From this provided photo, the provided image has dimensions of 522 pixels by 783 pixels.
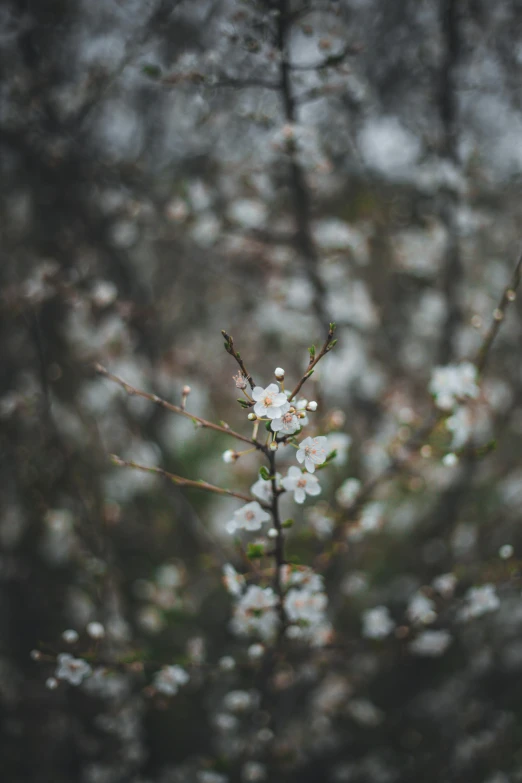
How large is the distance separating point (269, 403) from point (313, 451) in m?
0.22

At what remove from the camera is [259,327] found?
4672 mm

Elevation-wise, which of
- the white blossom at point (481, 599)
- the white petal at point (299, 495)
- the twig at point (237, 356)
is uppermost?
the twig at point (237, 356)

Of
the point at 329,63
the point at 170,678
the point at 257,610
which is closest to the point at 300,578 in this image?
the point at 257,610

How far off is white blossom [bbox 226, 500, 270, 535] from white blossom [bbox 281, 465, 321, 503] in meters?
0.15

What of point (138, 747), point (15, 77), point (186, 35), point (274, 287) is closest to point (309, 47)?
point (186, 35)

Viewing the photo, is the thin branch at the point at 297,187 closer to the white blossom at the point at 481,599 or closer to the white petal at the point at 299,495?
the white blossom at the point at 481,599

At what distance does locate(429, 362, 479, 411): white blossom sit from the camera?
1958 mm

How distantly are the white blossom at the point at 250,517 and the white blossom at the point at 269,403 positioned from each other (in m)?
0.39

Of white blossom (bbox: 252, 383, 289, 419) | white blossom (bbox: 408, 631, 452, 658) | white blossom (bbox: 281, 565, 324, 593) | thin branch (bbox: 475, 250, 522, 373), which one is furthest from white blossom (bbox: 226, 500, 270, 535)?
white blossom (bbox: 408, 631, 452, 658)

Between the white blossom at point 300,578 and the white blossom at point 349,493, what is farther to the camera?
the white blossom at point 349,493

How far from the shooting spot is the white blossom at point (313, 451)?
1299 millimetres

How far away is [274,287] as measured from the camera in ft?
12.2

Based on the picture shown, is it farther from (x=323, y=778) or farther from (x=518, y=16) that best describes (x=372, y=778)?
(x=518, y=16)

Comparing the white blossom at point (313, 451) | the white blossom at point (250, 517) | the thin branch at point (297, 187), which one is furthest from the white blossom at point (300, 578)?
the thin branch at point (297, 187)
